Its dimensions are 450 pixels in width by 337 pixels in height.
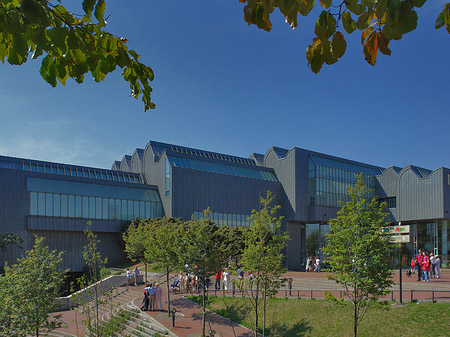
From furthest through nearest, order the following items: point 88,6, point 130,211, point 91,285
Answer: point 130,211 → point 91,285 → point 88,6

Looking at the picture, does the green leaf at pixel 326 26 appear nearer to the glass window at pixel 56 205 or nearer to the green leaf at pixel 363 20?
the green leaf at pixel 363 20

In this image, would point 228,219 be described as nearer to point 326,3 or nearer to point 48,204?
point 48,204

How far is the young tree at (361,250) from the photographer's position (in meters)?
14.5

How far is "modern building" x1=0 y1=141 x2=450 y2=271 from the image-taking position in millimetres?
42719

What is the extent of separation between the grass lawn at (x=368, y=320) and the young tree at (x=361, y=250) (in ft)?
3.90

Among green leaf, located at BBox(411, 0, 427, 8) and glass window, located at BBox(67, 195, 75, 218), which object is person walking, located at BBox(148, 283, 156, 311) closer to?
glass window, located at BBox(67, 195, 75, 218)

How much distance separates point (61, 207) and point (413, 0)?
148 feet

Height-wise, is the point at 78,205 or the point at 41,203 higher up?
the point at 41,203

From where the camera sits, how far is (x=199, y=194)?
51.1 meters

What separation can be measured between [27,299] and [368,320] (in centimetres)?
1421

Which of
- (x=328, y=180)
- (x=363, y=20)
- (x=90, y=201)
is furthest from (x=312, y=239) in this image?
(x=363, y=20)

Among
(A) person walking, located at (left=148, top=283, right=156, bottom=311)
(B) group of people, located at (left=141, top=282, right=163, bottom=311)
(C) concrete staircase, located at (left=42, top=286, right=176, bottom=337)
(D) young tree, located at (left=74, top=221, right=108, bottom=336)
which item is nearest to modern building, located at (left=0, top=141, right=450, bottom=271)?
(C) concrete staircase, located at (left=42, top=286, right=176, bottom=337)

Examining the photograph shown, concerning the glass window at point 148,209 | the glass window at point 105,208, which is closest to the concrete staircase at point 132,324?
the glass window at point 105,208

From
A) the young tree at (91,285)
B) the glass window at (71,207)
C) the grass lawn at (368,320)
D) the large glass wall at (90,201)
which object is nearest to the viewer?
the young tree at (91,285)
